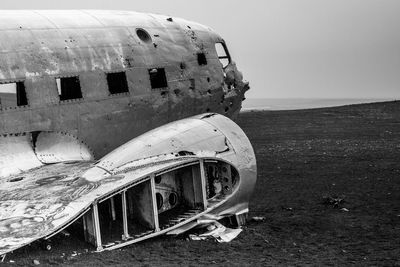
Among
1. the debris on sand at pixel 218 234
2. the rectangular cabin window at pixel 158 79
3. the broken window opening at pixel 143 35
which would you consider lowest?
the debris on sand at pixel 218 234

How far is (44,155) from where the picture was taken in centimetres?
1118

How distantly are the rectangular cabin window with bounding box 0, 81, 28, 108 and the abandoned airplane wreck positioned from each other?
2 centimetres

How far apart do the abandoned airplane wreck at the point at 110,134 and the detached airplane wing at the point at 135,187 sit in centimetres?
2

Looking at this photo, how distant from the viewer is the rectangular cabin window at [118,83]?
41.7 ft

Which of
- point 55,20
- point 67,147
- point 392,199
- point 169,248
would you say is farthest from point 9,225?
point 392,199

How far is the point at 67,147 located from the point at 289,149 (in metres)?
14.7

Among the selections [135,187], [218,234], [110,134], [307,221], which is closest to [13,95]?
[110,134]

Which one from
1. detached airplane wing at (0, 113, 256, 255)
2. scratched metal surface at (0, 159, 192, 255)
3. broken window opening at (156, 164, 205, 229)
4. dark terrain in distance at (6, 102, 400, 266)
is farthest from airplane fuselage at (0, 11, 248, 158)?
dark terrain in distance at (6, 102, 400, 266)

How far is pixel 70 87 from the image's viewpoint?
39.3 ft

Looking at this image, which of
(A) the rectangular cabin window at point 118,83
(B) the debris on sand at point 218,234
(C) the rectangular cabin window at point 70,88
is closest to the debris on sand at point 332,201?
(B) the debris on sand at point 218,234

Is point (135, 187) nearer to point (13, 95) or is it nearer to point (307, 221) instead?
point (13, 95)

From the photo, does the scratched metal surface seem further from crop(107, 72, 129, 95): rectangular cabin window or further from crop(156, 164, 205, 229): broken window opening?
crop(107, 72, 129, 95): rectangular cabin window

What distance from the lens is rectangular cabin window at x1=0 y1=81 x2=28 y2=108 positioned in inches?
425

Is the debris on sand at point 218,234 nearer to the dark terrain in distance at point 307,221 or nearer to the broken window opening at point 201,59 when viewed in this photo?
the dark terrain in distance at point 307,221
